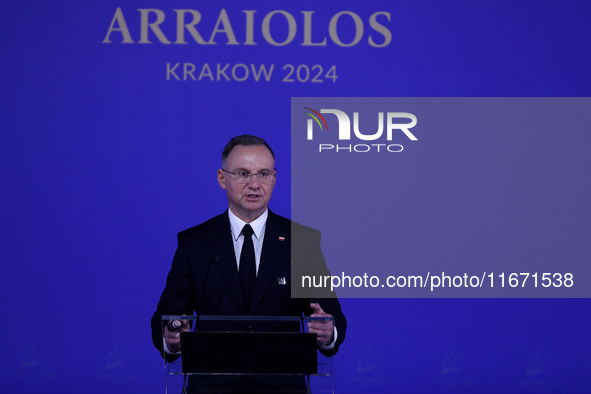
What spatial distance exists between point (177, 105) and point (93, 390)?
7.44 feet

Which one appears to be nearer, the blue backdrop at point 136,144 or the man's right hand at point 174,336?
the man's right hand at point 174,336

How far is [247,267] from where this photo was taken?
9.13 feet

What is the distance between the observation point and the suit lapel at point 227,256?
2.72 metres

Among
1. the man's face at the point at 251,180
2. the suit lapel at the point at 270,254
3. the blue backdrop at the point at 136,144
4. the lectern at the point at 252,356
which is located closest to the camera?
the lectern at the point at 252,356

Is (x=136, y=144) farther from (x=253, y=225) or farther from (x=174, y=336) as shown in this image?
(x=174, y=336)

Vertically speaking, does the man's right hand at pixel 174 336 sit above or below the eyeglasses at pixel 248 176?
below

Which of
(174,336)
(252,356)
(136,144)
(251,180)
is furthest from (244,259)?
(136,144)

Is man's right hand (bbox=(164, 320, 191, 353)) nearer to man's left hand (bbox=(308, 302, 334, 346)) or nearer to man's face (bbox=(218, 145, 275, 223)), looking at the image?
man's left hand (bbox=(308, 302, 334, 346))

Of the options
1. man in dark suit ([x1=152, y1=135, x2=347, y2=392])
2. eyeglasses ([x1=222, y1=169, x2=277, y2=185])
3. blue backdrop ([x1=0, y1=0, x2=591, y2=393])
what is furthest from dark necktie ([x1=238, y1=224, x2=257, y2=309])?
blue backdrop ([x1=0, y1=0, x2=591, y2=393])

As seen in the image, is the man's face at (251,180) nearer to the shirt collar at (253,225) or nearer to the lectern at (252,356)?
the shirt collar at (253,225)

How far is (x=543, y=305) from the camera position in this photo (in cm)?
440

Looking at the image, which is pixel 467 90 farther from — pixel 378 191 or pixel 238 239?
pixel 238 239

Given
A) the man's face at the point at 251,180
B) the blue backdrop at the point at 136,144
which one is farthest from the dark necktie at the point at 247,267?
the blue backdrop at the point at 136,144

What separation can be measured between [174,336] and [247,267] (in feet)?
2.66
